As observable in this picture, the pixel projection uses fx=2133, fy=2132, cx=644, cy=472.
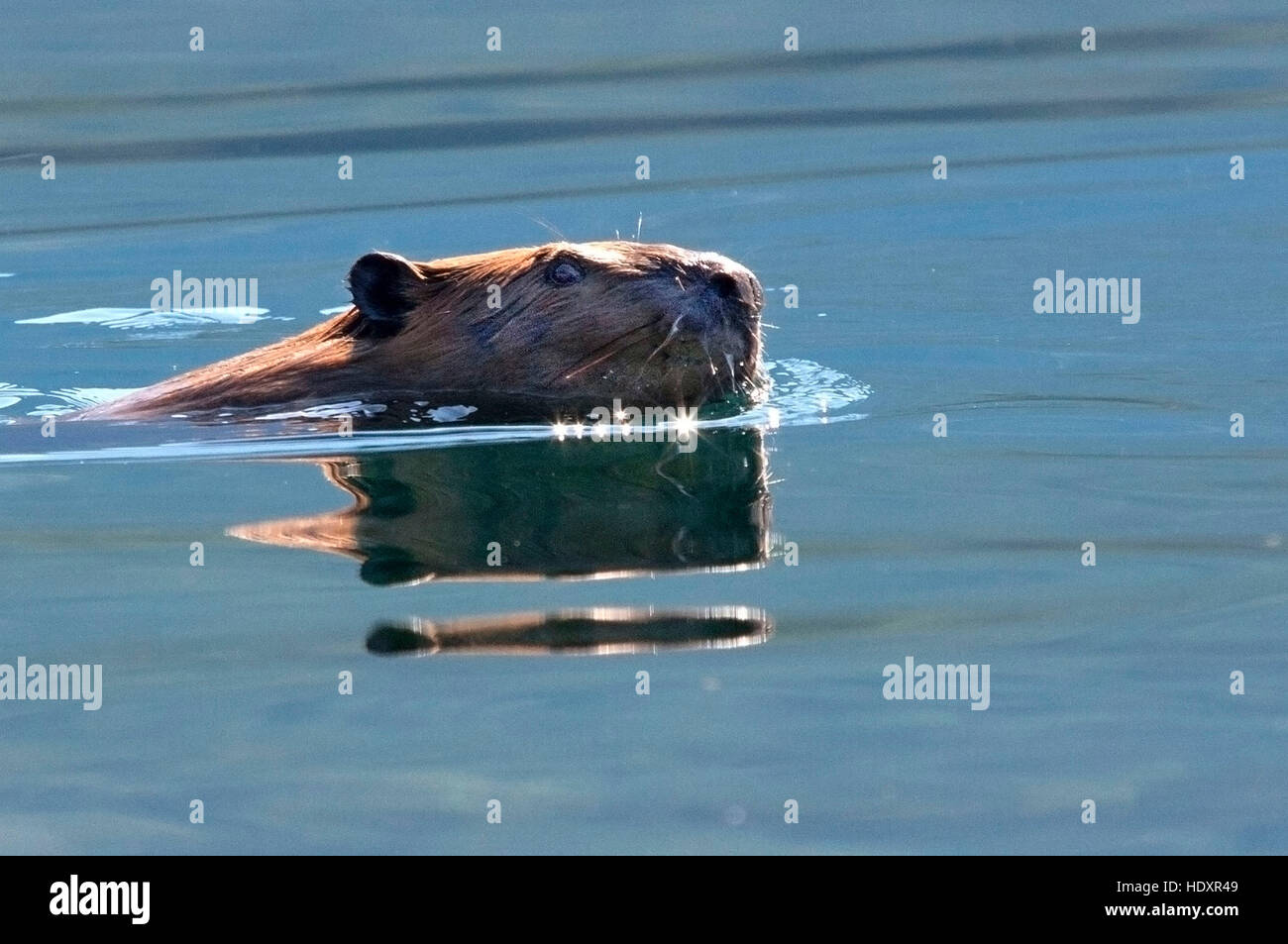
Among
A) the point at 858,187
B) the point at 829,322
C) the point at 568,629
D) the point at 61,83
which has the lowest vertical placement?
the point at 568,629

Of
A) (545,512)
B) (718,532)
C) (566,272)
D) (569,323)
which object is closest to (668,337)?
(569,323)

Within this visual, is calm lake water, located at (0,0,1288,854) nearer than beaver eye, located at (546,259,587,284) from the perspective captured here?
Yes

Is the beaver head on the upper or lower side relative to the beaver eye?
lower

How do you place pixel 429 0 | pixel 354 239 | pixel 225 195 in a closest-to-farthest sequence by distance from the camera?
1. pixel 354 239
2. pixel 225 195
3. pixel 429 0

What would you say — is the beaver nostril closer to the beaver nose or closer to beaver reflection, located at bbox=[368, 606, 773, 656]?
the beaver nose

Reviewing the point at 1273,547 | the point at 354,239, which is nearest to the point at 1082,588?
the point at 1273,547

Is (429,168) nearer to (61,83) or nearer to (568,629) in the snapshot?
(61,83)

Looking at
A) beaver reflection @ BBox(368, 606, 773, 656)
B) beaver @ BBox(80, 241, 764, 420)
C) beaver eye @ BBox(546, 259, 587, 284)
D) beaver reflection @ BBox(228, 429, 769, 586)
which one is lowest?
beaver reflection @ BBox(368, 606, 773, 656)

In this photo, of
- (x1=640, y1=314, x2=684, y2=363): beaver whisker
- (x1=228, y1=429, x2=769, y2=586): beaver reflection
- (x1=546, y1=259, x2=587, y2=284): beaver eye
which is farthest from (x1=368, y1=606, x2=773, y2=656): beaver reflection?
(x1=546, y1=259, x2=587, y2=284): beaver eye
